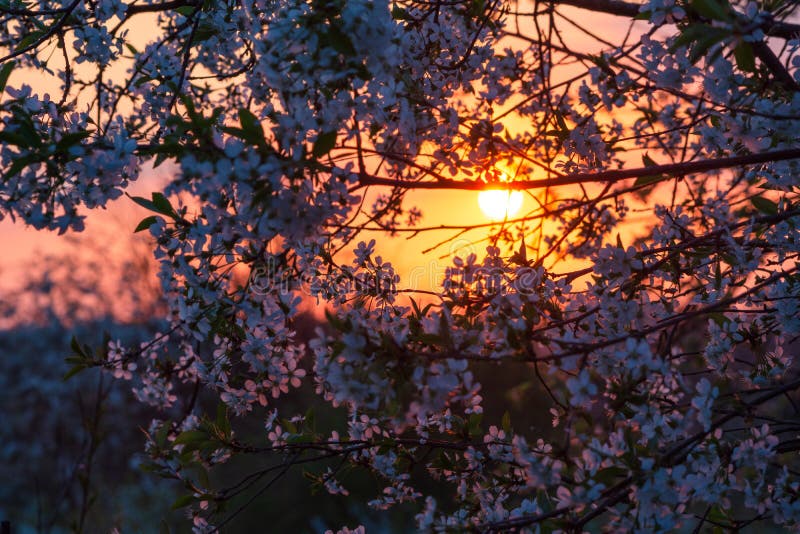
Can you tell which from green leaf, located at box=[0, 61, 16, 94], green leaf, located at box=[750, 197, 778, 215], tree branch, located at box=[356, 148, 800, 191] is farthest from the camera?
green leaf, located at box=[0, 61, 16, 94]

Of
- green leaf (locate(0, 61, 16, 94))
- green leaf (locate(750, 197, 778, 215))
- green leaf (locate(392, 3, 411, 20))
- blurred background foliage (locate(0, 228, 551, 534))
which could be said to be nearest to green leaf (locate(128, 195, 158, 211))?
green leaf (locate(0, 61, 16, 94))

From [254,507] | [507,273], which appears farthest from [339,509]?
[507,273]

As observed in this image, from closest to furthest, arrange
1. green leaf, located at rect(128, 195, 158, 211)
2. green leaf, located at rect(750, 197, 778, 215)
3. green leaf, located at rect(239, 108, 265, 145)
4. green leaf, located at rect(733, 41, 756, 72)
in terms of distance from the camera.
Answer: green leaf, located at rect(239, 108, 265, 145), green leaf, located at rect(733, 41, 756, 72), green leaf, located at rect(128, 195, 158, 211), green leaf, located at rect(750, 197, 778, 215)

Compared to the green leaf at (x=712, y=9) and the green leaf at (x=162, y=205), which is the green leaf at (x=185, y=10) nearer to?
the green leaf at (x=162, y=205)

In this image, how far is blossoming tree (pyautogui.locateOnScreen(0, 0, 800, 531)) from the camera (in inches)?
72.2

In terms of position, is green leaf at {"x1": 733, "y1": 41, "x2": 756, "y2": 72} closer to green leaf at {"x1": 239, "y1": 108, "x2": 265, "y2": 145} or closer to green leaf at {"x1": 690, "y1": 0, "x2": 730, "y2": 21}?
green leaf at {"x1": 690, "y1": 0, "x2": 730, "y2": 21}

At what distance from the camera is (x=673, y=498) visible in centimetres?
183

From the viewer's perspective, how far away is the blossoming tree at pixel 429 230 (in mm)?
1834

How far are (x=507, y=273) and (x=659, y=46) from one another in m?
1.07

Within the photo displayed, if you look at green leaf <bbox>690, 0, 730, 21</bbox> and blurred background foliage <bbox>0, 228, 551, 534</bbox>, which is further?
blurred background foliage <bbox>0, 228, 551, 534</bbox>

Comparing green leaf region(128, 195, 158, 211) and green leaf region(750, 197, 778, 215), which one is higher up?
green leaf region(128, 195, 158, 211)

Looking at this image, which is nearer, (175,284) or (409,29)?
(175,284)

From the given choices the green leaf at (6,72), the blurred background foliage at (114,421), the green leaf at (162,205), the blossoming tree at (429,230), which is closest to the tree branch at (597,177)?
the blossoming tree at (429,230)

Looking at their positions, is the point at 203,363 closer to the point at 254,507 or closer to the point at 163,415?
the point at 254,507
